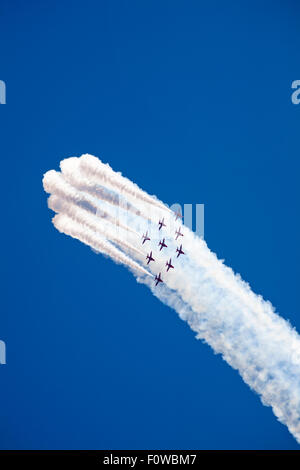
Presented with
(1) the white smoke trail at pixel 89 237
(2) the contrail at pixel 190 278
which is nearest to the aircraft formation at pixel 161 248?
(2) the contrail at pixel 190 278

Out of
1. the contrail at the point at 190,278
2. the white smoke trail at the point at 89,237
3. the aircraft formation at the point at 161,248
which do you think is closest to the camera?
the contrail at the point at 190,278

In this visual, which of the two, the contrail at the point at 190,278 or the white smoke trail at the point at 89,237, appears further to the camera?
the white smoke trail at the point at 89,237

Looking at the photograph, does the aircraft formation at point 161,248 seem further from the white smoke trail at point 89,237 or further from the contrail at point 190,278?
the white smoke trail at point 89,237

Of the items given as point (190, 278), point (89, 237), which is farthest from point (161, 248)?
point (89, 237)

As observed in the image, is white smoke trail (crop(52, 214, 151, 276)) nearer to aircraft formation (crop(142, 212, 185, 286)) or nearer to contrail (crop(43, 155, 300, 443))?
contrail (crop(43, 155, 300, 443))

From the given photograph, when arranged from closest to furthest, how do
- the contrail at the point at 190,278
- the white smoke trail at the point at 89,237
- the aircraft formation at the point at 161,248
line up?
the contrail at the point at 190,278, the white smoke trail at the point at 89,237, the aircraft formation at the point at 161,248

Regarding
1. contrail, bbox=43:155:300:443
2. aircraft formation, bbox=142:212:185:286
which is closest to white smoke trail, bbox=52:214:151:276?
contrail, bbox=43:155:300:443
